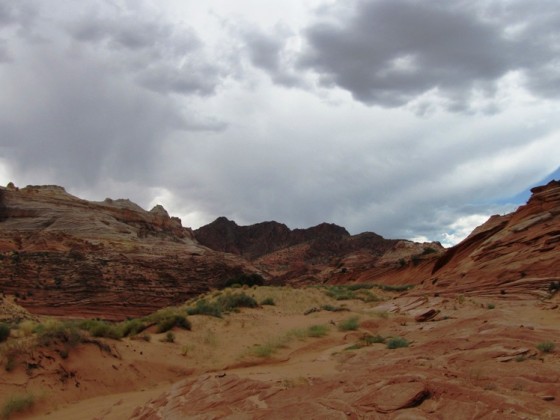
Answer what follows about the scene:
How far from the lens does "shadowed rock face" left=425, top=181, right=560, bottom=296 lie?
20.0 m

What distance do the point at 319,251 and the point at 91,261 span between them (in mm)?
63544

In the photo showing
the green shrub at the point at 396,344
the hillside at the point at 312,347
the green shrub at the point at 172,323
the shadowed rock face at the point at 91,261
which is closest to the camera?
the hillside at the point at 312,347

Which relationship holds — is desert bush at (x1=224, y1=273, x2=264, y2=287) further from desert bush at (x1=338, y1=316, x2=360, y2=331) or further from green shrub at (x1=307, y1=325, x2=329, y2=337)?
green shrub at (x1=307, y1=325, x2=329, y2=337)

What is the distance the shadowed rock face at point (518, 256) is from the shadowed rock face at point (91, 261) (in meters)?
27.5

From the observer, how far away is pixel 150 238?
68125mm

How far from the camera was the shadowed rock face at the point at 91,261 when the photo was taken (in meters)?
38.7

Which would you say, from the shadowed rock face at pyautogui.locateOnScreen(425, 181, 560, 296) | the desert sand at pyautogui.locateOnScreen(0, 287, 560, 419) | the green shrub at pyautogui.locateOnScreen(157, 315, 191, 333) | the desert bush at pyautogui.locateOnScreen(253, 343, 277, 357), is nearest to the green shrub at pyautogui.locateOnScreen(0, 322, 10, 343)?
the desert sand at pyautogui.locateOnScreen(0, 287, 560, 419)

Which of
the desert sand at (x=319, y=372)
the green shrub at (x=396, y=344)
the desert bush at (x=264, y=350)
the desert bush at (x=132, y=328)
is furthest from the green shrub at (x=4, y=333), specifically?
the green shrub at (x=396, y=344)

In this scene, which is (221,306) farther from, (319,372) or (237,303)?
(319,372)

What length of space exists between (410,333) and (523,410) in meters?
9.51

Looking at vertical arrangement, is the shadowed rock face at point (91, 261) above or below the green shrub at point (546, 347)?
above

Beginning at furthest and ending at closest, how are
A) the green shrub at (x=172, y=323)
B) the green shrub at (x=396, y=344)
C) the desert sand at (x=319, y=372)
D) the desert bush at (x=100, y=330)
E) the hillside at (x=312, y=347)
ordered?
the green shrub at (x=172, y=323) < the desert bush at (x=100, y=330) < the green shrub at (x=396, y=344) < the hillside at (x=312, y=347) < the desert sand at (x=319, y=372)

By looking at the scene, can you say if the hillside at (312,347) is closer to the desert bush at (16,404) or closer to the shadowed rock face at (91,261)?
the desert bush at (16,404)

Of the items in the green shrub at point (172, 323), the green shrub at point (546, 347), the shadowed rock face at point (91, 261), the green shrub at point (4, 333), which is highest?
the shadowed rock face at point (91, 261)
